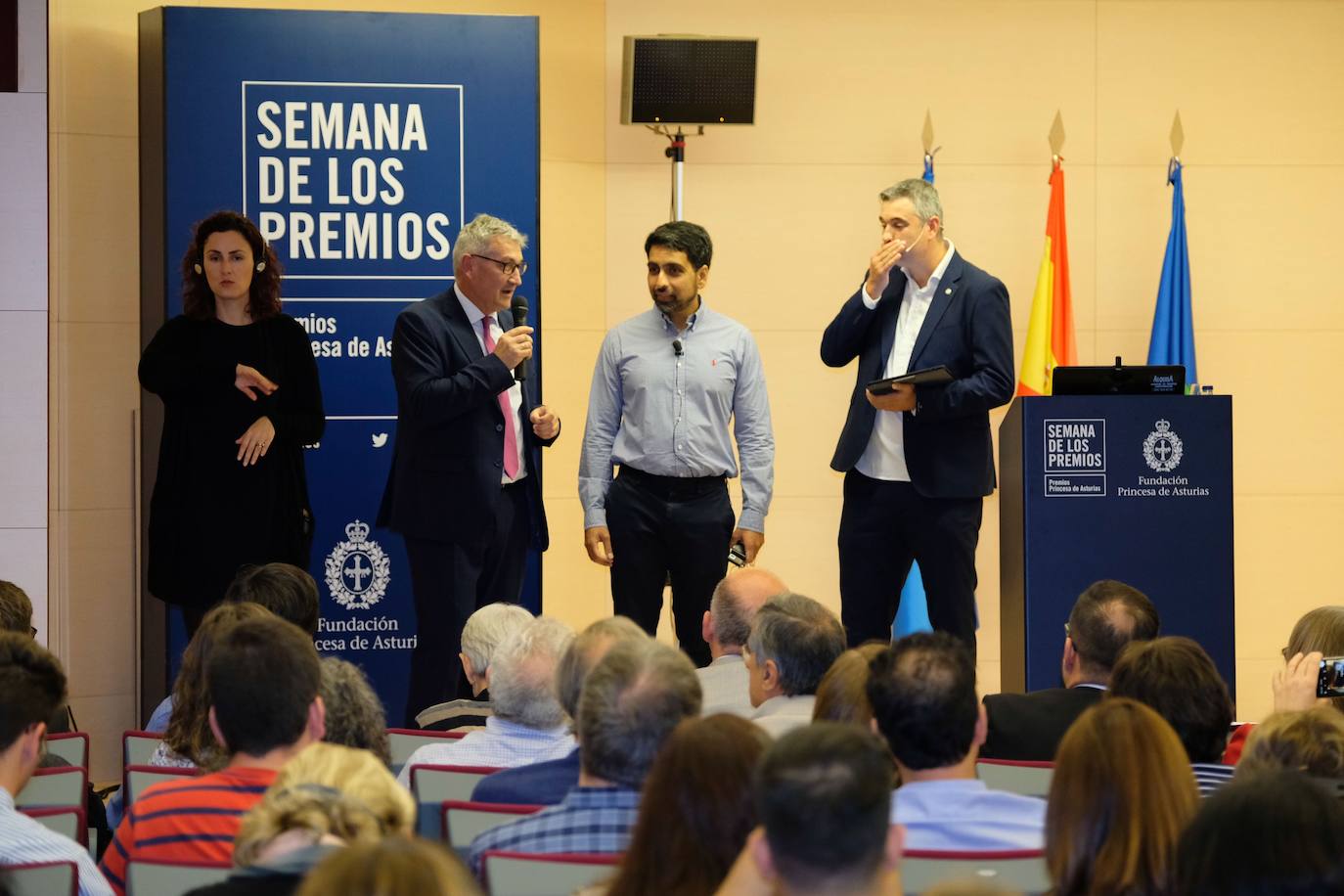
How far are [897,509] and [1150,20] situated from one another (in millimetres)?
3501

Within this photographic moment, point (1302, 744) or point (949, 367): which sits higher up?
point (949, 367)

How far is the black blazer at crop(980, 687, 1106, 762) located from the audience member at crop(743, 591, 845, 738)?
38cm

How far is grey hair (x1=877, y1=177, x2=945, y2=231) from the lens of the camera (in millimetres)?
5566

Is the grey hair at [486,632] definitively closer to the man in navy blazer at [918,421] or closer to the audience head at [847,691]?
the audience head at [847,691]

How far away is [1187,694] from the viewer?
3.05m

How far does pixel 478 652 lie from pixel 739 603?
28.7 inches

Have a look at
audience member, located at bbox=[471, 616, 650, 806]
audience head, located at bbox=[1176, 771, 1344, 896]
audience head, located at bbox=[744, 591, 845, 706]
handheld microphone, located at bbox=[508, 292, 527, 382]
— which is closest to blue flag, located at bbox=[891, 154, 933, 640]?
handheld microphone, located at bbox=[508, 292, 527, 382]

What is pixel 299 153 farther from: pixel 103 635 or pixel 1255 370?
pixel 1255 370

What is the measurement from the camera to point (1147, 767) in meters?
2.28

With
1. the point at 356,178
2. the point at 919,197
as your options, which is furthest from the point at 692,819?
the point at 356,178

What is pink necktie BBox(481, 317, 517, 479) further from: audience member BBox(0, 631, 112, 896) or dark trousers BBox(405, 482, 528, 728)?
audience member BBox(0, 631, 112, 896)

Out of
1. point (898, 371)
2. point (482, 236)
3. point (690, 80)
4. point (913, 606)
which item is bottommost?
point (913, 606)

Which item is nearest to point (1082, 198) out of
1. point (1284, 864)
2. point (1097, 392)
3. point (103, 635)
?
point (1097, 392)

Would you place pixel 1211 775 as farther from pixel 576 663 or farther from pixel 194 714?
pixel 194 714
